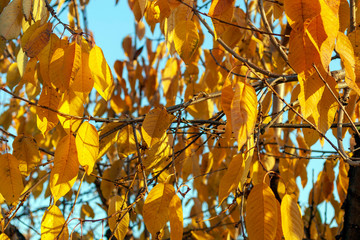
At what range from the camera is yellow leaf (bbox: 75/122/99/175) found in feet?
2.69

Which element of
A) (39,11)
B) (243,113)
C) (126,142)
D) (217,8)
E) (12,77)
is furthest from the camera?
(12,77)

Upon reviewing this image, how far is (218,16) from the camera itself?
92cm

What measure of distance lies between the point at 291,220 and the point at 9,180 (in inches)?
23.4

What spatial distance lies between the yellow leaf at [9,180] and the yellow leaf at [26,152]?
0.13 metres

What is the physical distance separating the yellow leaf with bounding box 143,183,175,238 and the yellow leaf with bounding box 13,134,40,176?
382mm

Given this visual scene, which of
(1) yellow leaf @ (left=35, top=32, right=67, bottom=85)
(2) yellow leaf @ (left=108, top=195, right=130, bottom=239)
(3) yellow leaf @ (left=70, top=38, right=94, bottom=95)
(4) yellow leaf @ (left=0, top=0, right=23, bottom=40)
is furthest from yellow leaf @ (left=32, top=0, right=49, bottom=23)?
(2) yellow leaf @ (left=108, top=195, right=130, bottom=239)

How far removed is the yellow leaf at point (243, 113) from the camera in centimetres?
66

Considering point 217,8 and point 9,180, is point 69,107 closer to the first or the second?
point 9,180

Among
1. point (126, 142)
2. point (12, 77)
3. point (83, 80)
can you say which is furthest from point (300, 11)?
point (12, 77)

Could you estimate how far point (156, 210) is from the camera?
85 centimetres

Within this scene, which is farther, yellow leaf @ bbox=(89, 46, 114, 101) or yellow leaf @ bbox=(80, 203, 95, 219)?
yellow leaf @ bbox=(80, 203, 95, 219)

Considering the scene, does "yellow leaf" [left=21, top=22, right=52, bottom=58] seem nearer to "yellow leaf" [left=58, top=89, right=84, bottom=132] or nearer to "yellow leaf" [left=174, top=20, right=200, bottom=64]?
"yellow leaf" [left=58, top=89, right=84, bottom=132]

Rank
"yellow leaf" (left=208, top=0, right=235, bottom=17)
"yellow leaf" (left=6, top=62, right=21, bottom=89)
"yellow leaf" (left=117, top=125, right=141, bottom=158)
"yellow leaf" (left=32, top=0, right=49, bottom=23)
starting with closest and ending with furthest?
1. "yellow leaf" (left=208, top=0, right=235, bottom=17)
2. "yellow leaf" (left=32, top=0, right=49, bottom=23)
3. "yellow leaf" (left=117, top=125, right=141, bottom=158)
4. "yellow leaf" (left=6, top=62, right=21, bottom=89)

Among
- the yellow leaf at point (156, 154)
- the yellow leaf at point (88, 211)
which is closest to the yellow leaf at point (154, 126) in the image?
the yellow leaf at point (156, 154)
